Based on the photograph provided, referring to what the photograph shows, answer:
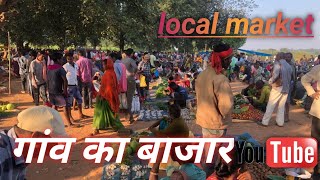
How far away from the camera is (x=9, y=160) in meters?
1.66

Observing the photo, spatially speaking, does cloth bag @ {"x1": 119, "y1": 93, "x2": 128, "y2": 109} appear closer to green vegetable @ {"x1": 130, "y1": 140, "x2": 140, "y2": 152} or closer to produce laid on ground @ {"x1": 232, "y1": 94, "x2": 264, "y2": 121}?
green vegetable @ {"x1": 130, "y1": 140, "x2": 140, "y2": 152}

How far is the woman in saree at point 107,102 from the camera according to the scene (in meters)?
6.48

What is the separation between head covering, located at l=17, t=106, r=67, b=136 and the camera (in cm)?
173

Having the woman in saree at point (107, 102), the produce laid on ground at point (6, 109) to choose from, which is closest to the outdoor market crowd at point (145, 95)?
the woman in saree at point (107, 102)

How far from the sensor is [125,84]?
7551 mm

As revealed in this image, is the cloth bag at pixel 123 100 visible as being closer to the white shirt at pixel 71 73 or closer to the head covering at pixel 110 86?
the head covering at pixel 110 86

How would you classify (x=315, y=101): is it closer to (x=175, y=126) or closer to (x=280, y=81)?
(x=175, y=126)

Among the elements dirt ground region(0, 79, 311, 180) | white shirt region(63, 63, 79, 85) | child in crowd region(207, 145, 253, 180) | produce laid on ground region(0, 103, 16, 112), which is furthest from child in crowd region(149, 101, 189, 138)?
produce laid on ground region(0, 103, 16, 112)

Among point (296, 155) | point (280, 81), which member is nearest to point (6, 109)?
point (280, 81)

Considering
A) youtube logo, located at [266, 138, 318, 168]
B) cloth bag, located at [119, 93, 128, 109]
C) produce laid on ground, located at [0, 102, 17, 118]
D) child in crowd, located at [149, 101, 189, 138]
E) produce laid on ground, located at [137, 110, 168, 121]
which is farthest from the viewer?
produce laid on ground, located at [0, 102, 17, 118]

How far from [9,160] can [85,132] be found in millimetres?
5501

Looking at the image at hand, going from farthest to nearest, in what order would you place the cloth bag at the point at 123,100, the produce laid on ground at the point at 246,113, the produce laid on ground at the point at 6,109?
the produce laid on ground at the point at 6,109 < the produce laid on ground at the point at 246,113 < the cloth bag at the point at 123,100

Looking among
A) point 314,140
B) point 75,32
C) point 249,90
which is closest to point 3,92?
point 75,32

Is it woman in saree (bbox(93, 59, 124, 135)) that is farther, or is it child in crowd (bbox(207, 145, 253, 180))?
woman in saree (bbox(93, 59, 124, 135))
